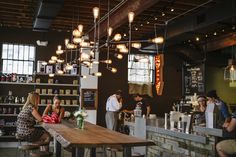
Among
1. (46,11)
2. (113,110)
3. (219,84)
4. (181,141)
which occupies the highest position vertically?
(46,11)

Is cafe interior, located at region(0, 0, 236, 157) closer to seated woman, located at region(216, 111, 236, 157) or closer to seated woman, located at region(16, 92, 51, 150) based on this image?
seated woman, located at region(216, 111, 236, 157)

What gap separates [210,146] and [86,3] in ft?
16.9

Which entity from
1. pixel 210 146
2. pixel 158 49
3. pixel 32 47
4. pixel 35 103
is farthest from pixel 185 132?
pixel 32 47

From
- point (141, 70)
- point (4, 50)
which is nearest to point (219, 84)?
point (141, 70)

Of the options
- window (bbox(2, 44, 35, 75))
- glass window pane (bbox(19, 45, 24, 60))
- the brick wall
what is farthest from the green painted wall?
glass window pane (bbox(19, 45, 24, 60))

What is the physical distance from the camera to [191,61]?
46.0 feet

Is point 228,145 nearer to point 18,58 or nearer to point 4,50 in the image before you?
point 18,58

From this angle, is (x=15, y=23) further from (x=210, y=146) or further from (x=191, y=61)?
(x=210, y=146)

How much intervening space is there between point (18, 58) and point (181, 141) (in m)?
7.72

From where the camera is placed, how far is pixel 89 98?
12.5 m

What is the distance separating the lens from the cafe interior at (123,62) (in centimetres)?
752

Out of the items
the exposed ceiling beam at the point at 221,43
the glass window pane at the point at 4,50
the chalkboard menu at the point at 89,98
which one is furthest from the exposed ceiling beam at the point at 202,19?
the glass window pane at the point at 4,50

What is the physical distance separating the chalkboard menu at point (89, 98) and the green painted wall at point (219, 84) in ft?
14.9

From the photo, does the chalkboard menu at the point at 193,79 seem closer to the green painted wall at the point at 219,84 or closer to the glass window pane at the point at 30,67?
the green painted wall at the point at 219,84
